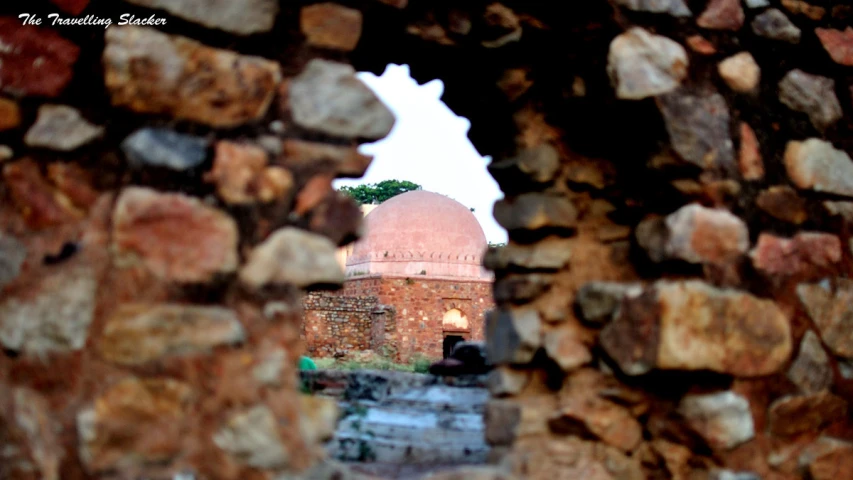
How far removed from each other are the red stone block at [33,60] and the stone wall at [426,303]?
14.1 metres

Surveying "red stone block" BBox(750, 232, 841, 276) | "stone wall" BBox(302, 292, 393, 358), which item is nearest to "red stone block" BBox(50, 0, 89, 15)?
"red stone block" BBox(750, 232, 841, 276)

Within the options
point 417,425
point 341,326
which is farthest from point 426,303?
point 417,425

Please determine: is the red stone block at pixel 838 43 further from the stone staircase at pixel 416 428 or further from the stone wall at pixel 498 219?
the stone staircase at pixel 416 428

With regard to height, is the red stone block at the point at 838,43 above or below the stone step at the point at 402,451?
above

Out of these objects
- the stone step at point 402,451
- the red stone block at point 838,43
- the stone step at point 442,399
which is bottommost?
the stone step at point 442,399

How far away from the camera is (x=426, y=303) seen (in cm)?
1644

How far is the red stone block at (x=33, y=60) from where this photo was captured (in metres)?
1.51

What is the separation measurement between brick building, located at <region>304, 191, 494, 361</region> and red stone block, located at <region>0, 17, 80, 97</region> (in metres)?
12.9

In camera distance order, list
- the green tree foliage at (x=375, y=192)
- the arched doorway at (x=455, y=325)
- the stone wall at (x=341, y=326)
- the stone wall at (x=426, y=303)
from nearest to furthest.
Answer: the stone wall at (x=341, y=326)
the stone wall at (x=426, y=303)
the arched doorway at (x=455, y=325)
the green tree foliage at (x=375, y=192)

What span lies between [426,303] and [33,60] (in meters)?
15.0

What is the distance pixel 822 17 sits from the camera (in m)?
2.39

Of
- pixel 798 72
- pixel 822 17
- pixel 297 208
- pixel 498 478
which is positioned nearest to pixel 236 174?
pixel 297 208

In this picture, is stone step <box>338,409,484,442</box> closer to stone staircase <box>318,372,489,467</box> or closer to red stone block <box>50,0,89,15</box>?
stone staircase <box>318,372,489,467</box>

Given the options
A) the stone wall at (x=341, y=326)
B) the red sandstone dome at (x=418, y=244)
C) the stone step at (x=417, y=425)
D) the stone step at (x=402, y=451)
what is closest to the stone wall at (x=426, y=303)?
the red sandstone dome at (x=418, y=244)
